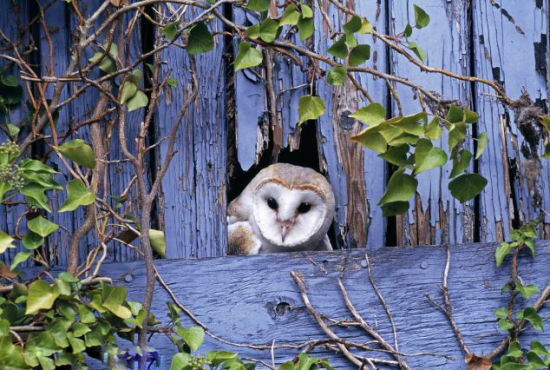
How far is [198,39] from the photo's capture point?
1.83 m

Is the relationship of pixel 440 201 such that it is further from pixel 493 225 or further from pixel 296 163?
pixel 296 163

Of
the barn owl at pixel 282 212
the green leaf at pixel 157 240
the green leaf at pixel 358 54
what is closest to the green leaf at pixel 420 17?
the green leaf at pixel 358 54

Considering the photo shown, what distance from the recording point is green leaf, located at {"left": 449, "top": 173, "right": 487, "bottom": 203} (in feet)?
5.92

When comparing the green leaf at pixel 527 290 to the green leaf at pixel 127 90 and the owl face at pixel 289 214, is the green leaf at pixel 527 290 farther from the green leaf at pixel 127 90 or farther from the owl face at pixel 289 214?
the green leaf at pixel 127 90

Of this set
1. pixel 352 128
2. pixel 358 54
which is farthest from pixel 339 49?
pixel 352 128

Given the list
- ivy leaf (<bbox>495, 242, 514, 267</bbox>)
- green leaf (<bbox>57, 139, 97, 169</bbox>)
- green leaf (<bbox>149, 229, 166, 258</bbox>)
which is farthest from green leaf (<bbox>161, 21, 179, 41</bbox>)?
ivy leaf (<bbox>495, 242, 514, 267</bbox>)

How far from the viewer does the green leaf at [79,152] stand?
5.70 feet

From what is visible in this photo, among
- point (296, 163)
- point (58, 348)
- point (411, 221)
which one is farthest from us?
point (296, 163)

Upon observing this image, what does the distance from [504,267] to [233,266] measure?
1.69 ft

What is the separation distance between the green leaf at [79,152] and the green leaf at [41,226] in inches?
4.7

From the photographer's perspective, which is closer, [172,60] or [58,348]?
[58,348]

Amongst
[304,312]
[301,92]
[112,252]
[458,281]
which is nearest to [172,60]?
[301,92]

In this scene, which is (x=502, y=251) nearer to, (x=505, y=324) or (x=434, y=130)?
(x=505, y=324)

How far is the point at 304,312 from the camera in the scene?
6.16ft
